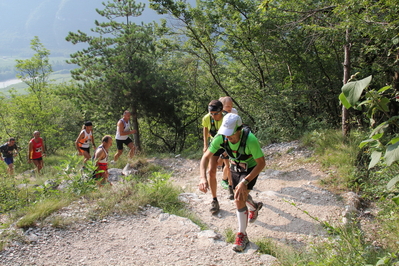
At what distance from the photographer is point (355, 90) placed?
1522 mm

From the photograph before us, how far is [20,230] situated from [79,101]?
9.34 meters

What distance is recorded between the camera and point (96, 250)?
3.59 m

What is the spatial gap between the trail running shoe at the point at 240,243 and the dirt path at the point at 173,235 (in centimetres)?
7

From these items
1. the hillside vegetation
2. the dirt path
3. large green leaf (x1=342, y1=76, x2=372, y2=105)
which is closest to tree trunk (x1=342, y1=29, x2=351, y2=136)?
the hillside vegetation

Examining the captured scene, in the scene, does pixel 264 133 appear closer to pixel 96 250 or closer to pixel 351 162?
pixel 351 162

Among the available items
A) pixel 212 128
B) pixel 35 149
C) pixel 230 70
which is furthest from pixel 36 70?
pixel 212 128

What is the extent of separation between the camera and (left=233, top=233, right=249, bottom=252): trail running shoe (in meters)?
3.53

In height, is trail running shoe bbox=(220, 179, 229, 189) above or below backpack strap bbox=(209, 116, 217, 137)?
below

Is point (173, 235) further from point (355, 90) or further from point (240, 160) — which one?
point (355, 90)

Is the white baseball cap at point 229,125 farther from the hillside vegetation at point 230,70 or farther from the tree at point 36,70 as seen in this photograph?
the tree at point 36,70

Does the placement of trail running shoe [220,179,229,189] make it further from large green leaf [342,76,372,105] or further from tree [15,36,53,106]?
tree [15,36,53,106]

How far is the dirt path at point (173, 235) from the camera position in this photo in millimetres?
3398

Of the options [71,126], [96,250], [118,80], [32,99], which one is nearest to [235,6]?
[118,80]

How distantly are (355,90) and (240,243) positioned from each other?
2687 millimetres
